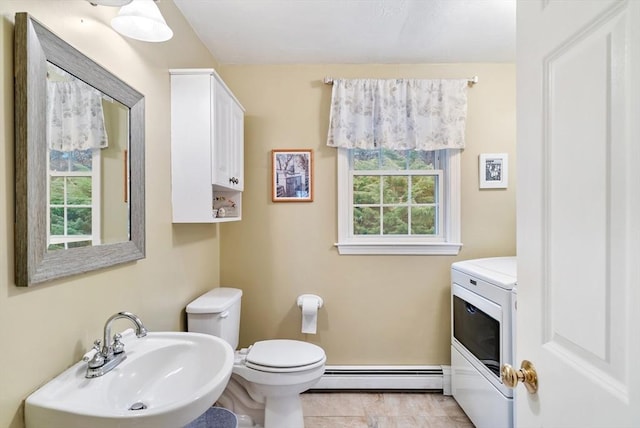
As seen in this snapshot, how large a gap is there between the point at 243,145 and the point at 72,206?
1.46 metres

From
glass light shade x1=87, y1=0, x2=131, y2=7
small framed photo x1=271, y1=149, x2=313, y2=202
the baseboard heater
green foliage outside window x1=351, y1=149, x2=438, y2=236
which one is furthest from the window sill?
glass light shade x1=87, y1=0, x2=131, y2=7

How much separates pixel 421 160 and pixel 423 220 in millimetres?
456

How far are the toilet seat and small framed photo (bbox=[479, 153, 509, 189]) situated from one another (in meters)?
1.70

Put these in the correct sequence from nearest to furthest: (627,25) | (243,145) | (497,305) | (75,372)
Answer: (627,25) < (75,372) < (497,305) < (243,145)

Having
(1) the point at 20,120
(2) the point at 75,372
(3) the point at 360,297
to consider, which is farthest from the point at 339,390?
(1) the point at 20,120

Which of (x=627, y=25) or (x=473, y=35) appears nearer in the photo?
(x=627, y=25)

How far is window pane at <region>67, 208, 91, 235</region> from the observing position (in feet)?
3.53

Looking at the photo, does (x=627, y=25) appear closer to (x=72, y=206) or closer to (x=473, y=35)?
(x=72, y=206)

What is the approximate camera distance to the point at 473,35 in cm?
216

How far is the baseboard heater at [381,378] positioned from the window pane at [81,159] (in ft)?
6.69

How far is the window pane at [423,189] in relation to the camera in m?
2.64

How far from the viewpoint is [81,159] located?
113cm

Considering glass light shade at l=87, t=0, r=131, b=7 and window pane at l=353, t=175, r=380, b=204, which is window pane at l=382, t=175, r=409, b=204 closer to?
window pane at l=353, t=175, r=380, b=204

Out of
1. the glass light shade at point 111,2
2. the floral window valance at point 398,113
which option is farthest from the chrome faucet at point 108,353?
the floral window valance at point 398,113
